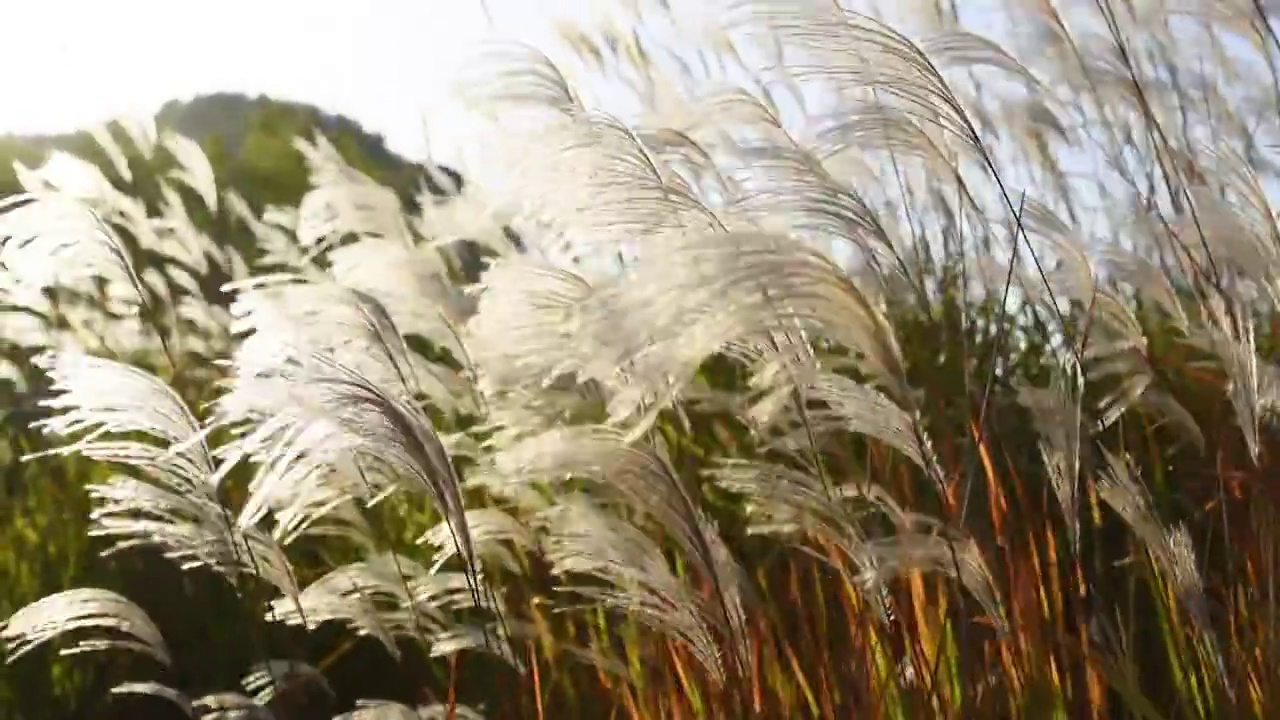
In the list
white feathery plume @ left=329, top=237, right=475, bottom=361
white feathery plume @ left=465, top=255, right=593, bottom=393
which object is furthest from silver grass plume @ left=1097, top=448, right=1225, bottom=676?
white feathery plume @ left=329, top=237, right=475, bottom=361

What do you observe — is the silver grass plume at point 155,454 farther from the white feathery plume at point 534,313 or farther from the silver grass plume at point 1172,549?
Result: the silver grass plume at point 1172,549

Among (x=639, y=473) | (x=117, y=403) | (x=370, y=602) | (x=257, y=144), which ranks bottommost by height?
(x=370, y=602)

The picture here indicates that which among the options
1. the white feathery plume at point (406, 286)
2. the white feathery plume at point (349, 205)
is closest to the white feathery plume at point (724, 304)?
the white feathery plume at point (406, 286)

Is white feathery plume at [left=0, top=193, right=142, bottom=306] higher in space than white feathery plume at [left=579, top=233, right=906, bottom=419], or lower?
higher

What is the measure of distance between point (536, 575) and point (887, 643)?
602 millimetres

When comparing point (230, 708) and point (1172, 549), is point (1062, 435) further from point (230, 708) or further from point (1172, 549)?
point (230, 708)

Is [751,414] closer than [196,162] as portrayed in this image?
Yes

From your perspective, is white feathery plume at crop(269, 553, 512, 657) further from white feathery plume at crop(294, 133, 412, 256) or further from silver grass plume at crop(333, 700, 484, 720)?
white feathery plume at crop(294, 133, 412, 256)

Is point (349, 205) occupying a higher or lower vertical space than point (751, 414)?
higher

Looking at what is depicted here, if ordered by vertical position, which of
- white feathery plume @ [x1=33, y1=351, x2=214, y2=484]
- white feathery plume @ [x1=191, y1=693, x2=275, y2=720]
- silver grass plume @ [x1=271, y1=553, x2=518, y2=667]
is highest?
white feathery plume @ [x1=33, y1=351, x2=214, y2=484]

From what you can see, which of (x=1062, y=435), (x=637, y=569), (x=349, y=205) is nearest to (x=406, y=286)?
(x=349, y=205)

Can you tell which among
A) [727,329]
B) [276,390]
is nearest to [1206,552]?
[727,329]

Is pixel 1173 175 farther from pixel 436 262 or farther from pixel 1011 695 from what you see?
pixel 436 262

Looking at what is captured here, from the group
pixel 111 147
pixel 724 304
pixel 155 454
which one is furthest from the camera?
pixel 111 147
